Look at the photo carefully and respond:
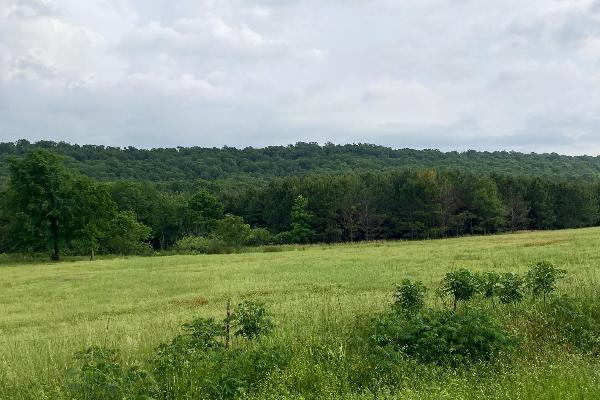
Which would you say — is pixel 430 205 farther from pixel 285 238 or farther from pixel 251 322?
pixel 251 322

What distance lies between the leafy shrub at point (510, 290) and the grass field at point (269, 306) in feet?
4.44

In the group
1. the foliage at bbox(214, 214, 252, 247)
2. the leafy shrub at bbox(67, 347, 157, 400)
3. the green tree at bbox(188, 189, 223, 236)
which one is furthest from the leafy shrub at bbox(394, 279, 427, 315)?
the green tree at bbox(188, 189, 223, 236)

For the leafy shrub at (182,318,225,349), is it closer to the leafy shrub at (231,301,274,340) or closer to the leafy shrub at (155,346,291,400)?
the leafy shrub at (231,301,274,340)

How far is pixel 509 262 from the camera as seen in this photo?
29.6 m

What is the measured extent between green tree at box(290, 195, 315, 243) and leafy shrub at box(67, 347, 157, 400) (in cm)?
8569

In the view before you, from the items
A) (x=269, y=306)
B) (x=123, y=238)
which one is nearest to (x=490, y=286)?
(x=269, y=306)

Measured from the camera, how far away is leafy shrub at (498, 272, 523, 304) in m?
11.2

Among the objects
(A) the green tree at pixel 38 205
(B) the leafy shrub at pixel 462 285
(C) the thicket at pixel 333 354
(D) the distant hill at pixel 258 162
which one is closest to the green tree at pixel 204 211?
(A) the green tree at pixel 38 205

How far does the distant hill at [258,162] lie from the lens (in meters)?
158

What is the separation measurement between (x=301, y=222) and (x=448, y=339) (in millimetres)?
86664

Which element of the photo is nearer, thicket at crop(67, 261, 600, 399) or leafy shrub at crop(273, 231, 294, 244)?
thicket at crop(67, 261, 600, 399)

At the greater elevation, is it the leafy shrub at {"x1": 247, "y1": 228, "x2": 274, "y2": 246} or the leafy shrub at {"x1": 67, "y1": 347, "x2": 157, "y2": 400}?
the leafy shrub at {"x1": 67, "y1": 347, "x2": 157, "y2": 400}

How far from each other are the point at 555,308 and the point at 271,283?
1832 cm

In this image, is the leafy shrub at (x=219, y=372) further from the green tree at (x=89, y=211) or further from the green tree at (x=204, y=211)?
the green tree at (x=204, y=211)
